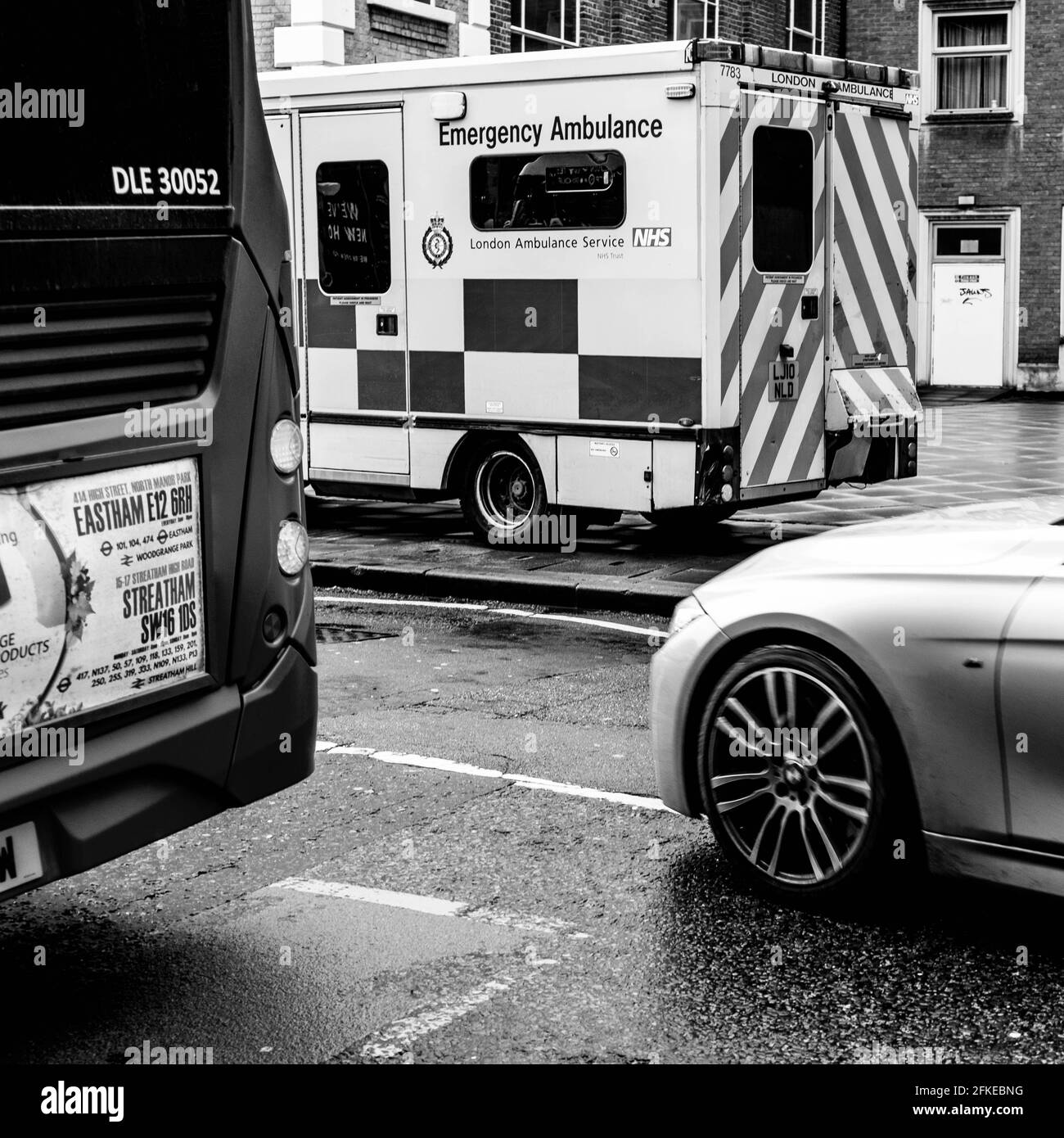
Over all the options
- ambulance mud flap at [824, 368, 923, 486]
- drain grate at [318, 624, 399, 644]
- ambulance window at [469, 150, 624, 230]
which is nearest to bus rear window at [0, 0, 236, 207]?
drain grate at [318, 624, 399, 644]

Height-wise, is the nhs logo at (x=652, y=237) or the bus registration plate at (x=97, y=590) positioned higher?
the nhs logo at (x=652, y=237)

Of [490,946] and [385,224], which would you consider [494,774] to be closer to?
[490,946]

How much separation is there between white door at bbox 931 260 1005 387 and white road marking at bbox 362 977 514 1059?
25939 mm

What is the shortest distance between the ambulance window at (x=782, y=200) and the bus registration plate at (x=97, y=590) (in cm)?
717

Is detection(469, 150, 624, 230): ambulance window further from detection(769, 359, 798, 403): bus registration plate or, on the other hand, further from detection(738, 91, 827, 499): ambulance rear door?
detection(769, 359, 798, 403): bus registration plate

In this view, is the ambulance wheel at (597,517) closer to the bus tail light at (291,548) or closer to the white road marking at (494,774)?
the white road marking at (494,774)

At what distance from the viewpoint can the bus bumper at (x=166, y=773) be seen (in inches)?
153

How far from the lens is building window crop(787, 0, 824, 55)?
90.0ft

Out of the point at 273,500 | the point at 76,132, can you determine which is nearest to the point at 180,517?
the point at 273,500

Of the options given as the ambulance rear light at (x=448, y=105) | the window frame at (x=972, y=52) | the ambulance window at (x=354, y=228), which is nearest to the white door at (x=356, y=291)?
the ambulance window at (x=354, y=228)

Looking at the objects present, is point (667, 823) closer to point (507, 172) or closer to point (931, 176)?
point (507, 172)

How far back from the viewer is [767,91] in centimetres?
1078
